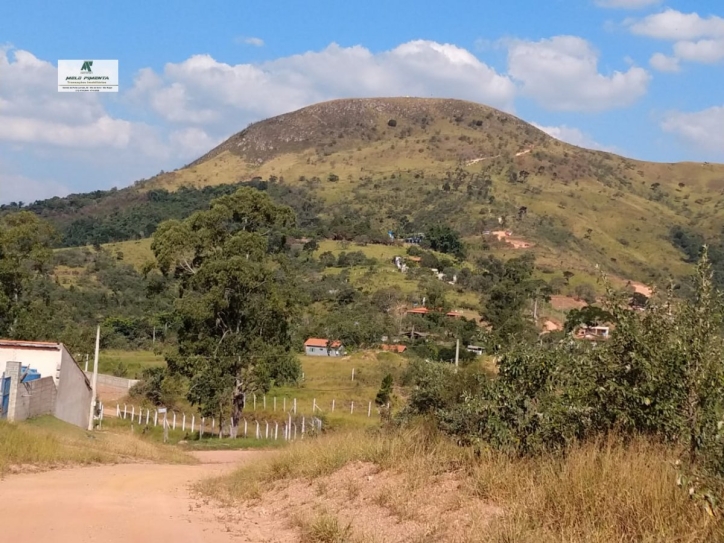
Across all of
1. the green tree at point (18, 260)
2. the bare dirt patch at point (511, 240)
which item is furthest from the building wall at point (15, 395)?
the bare dirt patch at point (511, 240)

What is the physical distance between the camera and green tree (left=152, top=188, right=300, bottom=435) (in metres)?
31.7

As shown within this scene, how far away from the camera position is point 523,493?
698 cm

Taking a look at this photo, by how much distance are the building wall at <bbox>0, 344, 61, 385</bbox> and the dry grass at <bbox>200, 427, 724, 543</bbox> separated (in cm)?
1888

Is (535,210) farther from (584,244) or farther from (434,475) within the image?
(434,475)

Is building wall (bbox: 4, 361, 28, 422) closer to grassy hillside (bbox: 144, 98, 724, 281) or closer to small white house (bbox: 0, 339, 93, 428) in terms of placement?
small white house (bbox: 0, 339, 93, 428)

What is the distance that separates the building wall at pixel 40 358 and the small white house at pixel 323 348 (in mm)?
42235

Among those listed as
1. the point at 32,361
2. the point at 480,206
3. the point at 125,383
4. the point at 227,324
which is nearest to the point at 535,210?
the point at 480,206

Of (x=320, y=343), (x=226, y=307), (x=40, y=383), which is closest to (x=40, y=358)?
(x=40, y=383)

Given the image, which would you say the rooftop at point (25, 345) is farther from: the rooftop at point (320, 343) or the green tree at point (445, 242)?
the green tree at point (445, 242)

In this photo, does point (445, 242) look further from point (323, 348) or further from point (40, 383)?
point (40, 383)

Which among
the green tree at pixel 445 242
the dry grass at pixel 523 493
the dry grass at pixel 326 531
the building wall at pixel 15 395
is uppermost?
the green tree at pixel 445 242

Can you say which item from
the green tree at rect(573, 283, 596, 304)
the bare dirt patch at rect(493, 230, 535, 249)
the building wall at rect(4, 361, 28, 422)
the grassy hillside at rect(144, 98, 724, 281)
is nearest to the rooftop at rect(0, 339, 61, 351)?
the building wall at rect(4, 361, 28, 422)

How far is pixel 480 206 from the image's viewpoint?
427ft

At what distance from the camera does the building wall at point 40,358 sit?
26297 millimetres
